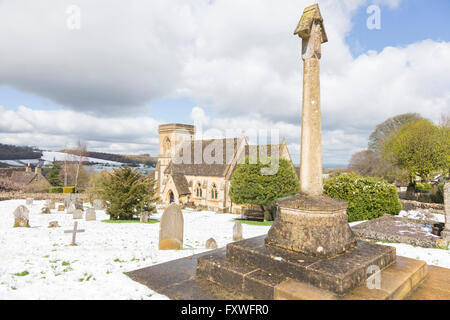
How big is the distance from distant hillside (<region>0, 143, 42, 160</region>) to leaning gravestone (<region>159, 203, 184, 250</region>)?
76.0m

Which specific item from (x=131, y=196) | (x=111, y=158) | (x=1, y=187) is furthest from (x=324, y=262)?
(x=111, y=158)

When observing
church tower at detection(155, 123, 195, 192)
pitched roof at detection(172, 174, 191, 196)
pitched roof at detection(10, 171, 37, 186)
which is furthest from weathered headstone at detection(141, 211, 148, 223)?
pitched roof at detection(10, 171, 37, 186)

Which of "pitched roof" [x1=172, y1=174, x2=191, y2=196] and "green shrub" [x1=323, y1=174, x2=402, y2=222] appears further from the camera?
"pitched roof" [x1=172, y1=174, x2=191, y2=196]

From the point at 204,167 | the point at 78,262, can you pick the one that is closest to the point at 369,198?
the point at 78,262

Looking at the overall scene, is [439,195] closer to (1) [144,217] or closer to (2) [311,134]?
(2) [311,134]

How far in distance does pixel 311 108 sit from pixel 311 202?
2.02 m

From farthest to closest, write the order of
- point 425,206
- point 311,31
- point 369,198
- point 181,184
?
point 181,184, point 425,206, point 369,198, point 311,31

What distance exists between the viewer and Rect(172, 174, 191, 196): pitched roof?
32.5 metres

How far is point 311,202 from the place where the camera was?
15.6 ft

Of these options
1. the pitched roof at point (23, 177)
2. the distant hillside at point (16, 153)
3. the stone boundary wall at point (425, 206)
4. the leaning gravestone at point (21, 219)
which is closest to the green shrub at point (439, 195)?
the stone boundary wall at point (425, 206)

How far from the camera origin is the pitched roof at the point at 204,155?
31531 millimetres

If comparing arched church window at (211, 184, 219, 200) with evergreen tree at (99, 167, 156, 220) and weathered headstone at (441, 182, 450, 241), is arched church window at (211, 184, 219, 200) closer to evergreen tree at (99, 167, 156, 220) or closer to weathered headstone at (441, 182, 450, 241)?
evergreen tree at (99, 167, 156, 220)

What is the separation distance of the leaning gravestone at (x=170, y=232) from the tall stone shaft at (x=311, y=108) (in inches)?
196
